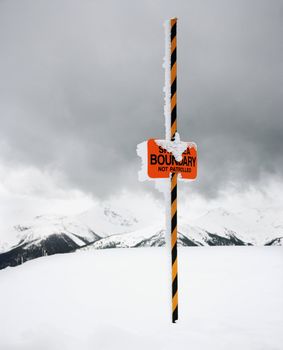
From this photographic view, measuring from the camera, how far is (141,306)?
6945mm

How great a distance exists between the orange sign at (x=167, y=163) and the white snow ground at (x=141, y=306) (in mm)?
1583

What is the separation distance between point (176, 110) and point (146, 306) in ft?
14.4

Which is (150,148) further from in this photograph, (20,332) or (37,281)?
(37,281)

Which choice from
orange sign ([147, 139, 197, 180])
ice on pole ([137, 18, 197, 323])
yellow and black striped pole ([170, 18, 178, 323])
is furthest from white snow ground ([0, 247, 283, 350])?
orange sign ([147, 139, 197, 180])

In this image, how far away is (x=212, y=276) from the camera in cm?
952

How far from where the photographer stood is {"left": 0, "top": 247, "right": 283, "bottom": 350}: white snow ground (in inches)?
202

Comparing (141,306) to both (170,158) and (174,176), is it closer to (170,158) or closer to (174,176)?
(174,176)

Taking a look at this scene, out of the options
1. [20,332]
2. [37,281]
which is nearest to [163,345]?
[20,332]

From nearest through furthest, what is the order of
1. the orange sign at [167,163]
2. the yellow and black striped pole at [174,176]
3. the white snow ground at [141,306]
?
the white snow ground at [141,306], the orange sign at [167,163], the yellow and black striped pole at [174,176]

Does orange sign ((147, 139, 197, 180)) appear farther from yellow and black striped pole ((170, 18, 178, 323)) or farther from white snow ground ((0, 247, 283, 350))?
Result: white snow ground ((0, 247, 283, 350))

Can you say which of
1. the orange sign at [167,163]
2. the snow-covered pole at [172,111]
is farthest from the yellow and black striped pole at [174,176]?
the orange sign at [167,163]

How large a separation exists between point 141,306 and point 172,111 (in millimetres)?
4389

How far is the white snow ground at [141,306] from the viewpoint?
5.12 meters

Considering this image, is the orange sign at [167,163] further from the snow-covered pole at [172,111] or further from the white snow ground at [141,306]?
the white snow ground at [141,306]
